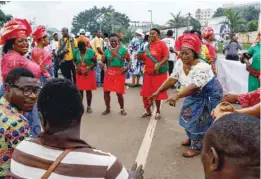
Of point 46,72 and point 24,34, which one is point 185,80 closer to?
point 24,34

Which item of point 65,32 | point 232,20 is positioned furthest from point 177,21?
point 65,32

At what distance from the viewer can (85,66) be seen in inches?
275

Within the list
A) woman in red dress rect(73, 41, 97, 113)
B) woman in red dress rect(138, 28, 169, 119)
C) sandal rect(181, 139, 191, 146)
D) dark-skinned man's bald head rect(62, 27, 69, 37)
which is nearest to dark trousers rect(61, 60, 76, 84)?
dark-skinned man's bald head rect(62, 27, 69, 37)

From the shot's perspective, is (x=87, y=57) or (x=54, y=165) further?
(x=87, y=57)

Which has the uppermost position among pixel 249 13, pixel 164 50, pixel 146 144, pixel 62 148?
pixel 249 13

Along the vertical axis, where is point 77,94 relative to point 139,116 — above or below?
above

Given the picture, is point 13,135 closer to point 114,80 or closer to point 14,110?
point 14,110

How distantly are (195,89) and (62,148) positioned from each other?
268 cm

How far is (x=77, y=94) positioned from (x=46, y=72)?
447 cm

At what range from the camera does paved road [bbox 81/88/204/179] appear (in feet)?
13.8

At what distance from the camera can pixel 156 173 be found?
410 centimetres

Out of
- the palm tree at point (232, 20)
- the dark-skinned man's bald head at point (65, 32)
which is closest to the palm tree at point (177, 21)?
the palm tree at point (232, 20)

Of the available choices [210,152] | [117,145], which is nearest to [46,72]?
[117,145]

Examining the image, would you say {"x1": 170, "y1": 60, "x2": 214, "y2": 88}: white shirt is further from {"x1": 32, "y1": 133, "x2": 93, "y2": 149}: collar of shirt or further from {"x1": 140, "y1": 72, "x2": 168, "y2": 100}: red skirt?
{"x1": 32, "y1": 133, "x2": 93, "y2": 149}: collar of shirt
